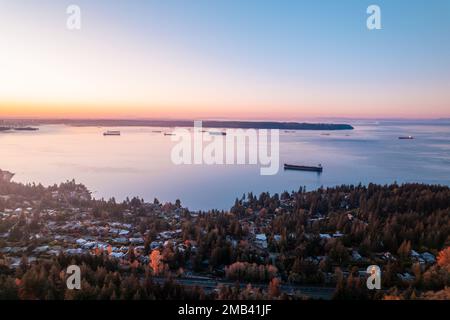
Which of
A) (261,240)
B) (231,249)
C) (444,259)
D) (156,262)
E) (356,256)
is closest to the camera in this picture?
(444,259)

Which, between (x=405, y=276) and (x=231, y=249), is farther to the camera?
(x=231, y=249)

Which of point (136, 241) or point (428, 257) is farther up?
point (428, 257)

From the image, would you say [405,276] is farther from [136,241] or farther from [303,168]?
[303,168]

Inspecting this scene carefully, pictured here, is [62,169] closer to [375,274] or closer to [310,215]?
[310,215]

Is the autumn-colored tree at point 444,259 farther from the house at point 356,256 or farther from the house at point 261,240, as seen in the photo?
the house at point 261,240

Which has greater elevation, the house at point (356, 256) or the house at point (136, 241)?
the house at point (356, 256)

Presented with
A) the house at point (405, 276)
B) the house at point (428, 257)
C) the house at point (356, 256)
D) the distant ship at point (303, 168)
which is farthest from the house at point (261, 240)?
the distant ship at point (303, 168)

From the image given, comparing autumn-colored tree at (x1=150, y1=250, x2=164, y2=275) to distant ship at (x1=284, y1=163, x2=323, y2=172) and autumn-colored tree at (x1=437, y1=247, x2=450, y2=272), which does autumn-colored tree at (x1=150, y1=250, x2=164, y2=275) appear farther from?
distant ship at (x1=284, y1=163, x2=323, y2=172)

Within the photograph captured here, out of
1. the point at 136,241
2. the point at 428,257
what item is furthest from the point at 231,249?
the point at 428,257

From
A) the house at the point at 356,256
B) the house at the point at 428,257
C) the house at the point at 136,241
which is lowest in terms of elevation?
the house at the point at 136,241

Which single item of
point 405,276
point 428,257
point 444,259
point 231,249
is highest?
point 444,259
